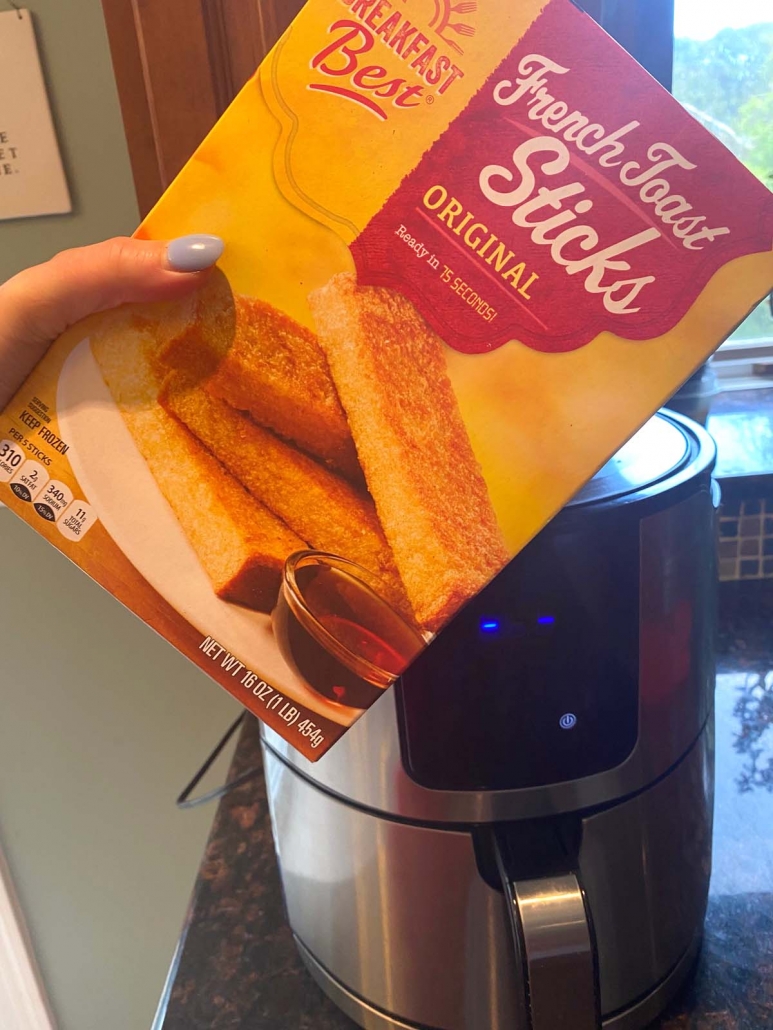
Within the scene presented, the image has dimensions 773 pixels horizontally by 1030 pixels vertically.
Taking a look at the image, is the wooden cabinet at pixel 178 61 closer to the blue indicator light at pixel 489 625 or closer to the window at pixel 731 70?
the window at pixel 731 70

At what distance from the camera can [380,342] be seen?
1.18ft

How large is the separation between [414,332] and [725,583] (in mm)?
731

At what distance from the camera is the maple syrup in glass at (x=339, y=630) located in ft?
1.18

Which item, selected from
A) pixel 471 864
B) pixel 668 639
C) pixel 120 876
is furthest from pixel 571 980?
pixel 120 876

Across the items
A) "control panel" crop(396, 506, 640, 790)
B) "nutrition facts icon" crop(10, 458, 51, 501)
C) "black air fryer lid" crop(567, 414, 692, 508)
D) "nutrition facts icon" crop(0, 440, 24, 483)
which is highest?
"nutrition facts icon" crop(0, 440, 24, 483)

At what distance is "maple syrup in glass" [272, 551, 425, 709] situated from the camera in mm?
361

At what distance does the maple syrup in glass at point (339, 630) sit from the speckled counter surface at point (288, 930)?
33cm

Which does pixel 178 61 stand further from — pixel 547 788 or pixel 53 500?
pixel 547 788

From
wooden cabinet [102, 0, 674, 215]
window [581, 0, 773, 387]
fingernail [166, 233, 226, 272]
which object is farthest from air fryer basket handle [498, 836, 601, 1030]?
window [581, 0, 773, 387]

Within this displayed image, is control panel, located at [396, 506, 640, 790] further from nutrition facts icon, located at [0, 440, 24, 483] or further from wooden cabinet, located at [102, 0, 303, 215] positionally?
wooden cabinet, located at [102, 0, 303, 215]

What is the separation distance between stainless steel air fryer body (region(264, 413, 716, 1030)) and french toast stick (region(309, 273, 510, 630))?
0.23 ft

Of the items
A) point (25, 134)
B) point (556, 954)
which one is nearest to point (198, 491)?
point (556, 954)

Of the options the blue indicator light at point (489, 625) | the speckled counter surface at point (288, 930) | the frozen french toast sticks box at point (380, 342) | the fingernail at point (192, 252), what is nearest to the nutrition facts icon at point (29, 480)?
the frozen french toast sticks box at point (380, 342)

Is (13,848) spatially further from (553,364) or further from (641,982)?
(553,364)
